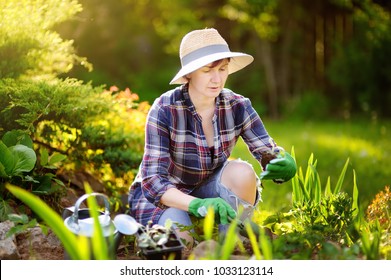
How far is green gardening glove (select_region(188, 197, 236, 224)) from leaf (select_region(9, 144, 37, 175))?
0.85 meters

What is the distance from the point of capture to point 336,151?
608 cm

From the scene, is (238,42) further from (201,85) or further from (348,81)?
(201,85)

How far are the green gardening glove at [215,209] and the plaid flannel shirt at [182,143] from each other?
228 mm

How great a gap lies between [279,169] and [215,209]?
426 millimetres

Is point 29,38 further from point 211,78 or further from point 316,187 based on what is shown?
point 316,187

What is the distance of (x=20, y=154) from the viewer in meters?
3.00

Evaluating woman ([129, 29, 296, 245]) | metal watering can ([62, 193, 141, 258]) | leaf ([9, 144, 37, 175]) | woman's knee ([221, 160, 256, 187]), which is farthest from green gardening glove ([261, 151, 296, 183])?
leaf ([9, 144, 37, 175])

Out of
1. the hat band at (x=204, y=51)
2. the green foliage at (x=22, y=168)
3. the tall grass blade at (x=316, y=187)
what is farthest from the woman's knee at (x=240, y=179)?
the green foliage at (x=22, y=168)

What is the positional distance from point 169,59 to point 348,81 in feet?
11.5

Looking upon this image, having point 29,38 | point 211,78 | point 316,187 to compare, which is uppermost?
point 29,38

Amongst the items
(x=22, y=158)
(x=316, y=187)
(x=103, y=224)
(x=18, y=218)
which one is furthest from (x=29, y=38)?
Result: (x=316, y=187)

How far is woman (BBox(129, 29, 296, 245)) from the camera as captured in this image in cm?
284

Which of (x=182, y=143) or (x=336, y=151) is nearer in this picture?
(x=182, y=143)
